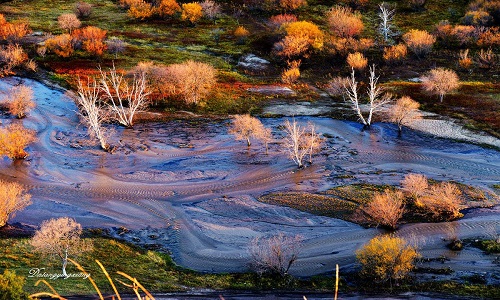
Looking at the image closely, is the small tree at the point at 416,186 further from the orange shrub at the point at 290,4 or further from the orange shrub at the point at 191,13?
the orange shrub at the point at 191,13

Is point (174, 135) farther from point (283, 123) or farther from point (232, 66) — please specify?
point (232, 66)

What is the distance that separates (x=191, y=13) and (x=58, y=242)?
82499 millimetres

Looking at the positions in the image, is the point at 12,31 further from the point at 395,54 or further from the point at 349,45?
the point at 395,54

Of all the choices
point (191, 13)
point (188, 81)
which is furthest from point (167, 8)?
point (188, 81)

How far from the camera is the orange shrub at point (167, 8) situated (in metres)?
111

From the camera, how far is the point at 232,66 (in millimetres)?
84812

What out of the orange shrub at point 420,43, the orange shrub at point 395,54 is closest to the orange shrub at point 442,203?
the orange shrub at point 395,54

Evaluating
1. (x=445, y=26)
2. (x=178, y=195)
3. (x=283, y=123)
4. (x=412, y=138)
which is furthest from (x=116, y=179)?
(x=445, y=26)

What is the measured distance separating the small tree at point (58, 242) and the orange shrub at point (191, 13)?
78.3 m

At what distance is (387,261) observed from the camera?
105ft

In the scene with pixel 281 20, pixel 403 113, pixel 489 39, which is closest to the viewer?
pixel 403 113

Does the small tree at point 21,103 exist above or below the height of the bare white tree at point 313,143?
above

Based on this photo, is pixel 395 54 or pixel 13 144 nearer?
pixel 13 144

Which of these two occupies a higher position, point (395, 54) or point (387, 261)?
point (395, 54)
